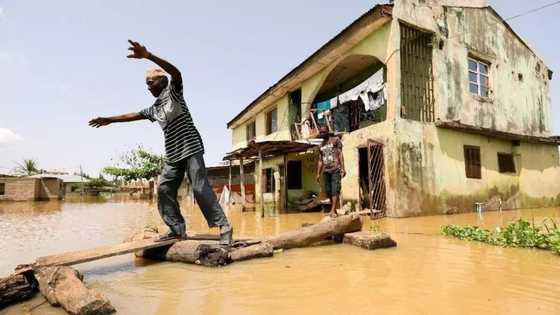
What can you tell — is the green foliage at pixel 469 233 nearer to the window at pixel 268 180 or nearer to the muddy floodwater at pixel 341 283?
the muddy floodwater at pixel 341 283

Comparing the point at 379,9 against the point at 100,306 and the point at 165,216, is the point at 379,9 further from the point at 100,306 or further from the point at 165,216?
the point at 100,306

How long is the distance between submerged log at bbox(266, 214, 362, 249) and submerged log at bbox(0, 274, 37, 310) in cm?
232

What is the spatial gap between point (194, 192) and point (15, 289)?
1.67m

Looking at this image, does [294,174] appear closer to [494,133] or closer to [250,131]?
[250,131]

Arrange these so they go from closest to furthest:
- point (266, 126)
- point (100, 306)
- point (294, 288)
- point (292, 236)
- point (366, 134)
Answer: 1. point (100, 306)
2. point (294, 288)
3. point (292, 236)
4. point (366, 134)
5. point (266, 126)

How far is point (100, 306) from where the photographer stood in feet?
6.91

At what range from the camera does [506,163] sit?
12.3 metres

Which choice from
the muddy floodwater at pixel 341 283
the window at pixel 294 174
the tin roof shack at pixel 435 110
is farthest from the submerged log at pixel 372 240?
the window at pixel 294 174

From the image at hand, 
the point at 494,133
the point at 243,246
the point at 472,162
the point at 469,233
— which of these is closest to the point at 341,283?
the point at 243,246

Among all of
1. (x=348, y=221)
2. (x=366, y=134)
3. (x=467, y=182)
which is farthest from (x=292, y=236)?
(x=467, y=182)

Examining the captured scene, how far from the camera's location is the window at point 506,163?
12061 mm

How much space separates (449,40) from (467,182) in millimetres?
4582

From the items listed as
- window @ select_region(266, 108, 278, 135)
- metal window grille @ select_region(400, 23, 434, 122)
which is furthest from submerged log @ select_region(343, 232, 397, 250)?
window @ select_region(266, 108, 278, 135)

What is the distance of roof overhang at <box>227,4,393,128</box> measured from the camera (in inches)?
374
